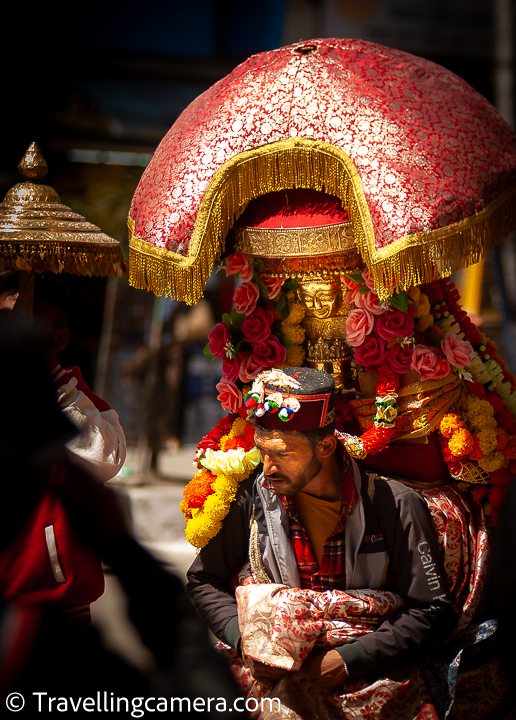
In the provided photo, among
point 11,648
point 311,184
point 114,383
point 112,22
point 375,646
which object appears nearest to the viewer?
point 11,648

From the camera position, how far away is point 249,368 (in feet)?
9.43

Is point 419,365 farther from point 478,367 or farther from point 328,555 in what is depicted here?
point 328,555

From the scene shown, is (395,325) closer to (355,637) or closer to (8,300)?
(355,637)

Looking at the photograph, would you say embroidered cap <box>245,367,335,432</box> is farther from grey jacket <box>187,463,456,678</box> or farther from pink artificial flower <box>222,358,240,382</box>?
pink artificial flower <box>222,358,240,382</box>

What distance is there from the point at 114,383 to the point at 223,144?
5.67 meters

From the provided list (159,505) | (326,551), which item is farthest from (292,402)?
(159,505)

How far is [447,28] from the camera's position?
7500 mm

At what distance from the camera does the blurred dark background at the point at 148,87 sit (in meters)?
6.56

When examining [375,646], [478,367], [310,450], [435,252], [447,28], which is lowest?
[375,646]

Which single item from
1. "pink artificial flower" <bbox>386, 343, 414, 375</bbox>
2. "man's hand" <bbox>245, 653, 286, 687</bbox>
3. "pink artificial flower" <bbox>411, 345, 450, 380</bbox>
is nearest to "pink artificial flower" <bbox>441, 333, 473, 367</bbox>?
"pink artificial flower" <bbox>411, 345, 450, 380</bbox>

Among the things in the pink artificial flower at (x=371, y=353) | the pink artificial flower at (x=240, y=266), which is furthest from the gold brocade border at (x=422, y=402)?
the pink artificial flower at (x=240, y=266)

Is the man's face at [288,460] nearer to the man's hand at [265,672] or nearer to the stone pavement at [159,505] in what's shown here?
the man's hand at [265,672]

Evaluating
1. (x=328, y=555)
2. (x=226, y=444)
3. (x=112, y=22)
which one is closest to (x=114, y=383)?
(x=112, y=22)

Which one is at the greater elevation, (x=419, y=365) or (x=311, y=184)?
(x=311, y=184)
